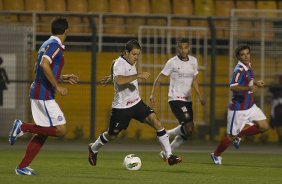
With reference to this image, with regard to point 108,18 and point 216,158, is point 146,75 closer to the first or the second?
point 216,158

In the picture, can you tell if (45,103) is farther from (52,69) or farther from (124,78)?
(124,78)

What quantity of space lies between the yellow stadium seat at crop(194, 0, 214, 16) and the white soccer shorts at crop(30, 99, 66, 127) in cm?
1536

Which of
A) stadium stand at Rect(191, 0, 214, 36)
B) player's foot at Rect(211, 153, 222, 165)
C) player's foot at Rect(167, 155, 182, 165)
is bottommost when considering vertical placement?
player's foot at Rect(211, 153, 222, 165)

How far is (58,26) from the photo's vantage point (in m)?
13.8

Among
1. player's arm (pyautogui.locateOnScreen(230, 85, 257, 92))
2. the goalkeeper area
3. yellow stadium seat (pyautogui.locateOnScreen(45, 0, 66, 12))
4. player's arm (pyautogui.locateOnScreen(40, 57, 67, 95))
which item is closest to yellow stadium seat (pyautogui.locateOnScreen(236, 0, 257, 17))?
yellow stadium seat (pyautogui.locateOnScreen(45, 0, 66, 12))

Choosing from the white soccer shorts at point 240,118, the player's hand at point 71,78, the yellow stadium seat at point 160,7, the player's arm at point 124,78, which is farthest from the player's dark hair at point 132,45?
A: the yellow stadium seat at point 160,7

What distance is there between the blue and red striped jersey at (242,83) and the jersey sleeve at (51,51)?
4648mm

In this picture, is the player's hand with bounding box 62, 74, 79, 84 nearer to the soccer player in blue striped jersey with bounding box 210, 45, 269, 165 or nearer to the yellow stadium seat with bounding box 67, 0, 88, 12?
the soccer player in blue striped jersey with bounding box 210, 45, 269, 165

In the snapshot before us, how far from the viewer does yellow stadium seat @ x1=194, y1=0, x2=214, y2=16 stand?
2866 centimetres

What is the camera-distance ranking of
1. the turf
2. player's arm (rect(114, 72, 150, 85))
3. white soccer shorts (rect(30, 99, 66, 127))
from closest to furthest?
the turf, white soccer shorts (rect(30, 99, 66, 127)), player's arm (rect(114, 72, 150, 85))

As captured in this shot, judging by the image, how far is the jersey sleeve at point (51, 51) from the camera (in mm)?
13523

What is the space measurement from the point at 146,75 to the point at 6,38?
36.8 ft

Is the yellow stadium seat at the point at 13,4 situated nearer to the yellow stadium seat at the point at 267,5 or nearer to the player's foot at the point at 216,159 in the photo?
the yellow stadium seat at the point at 267,5

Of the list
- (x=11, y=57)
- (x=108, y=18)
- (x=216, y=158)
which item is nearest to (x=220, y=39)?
(x=108, y=18)
